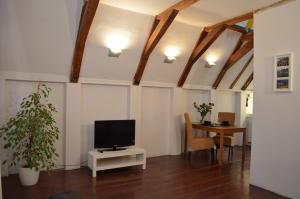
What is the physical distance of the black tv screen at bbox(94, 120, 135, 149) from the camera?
4.11m

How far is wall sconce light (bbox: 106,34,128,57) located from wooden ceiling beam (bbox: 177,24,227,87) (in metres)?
1.69

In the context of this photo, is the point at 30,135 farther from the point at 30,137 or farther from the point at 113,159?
the point at 113,159

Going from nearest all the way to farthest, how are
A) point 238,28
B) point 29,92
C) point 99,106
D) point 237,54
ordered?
point 29,92, point 99,106, point 238,28, point 237,54

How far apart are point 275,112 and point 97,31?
3094 millimetres

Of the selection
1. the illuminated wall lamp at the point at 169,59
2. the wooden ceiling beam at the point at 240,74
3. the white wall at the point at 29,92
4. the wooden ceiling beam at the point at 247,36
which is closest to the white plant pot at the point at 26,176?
the white wall at the point at 29,92

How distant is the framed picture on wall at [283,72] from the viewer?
312 centimetres

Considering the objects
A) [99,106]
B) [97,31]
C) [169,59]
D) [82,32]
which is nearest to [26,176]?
[99,106]

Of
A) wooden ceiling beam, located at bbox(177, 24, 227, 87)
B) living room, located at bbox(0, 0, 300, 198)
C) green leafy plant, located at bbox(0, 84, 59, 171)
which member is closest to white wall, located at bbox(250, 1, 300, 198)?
living room, located at bbox(0, 0, 300, 198)

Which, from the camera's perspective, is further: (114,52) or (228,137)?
(228,137)

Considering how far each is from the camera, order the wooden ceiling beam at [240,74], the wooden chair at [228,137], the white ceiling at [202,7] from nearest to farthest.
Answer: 1. the white ceiling at [202,7]
2. the wooden chair at [228,137]
3. the wooden ceiling beam at [240,74]

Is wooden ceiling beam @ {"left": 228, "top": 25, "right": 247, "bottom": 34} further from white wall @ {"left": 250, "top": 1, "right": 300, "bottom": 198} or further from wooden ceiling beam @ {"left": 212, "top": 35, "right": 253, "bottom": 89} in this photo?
white wall @ {"left": 250, "top": 1, "right": 300, "bottom": 198}

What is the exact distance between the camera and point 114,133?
4.23 metres

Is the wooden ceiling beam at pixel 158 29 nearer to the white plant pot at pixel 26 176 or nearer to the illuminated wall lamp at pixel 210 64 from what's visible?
the illuminated wall lamp at pixel 210 64

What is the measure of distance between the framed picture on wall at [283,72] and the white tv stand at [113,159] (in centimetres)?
253
